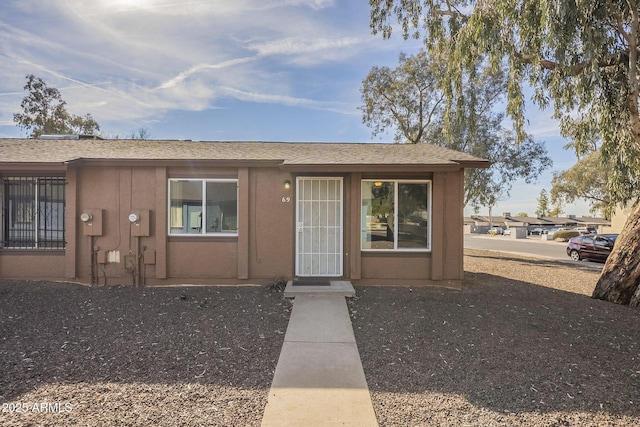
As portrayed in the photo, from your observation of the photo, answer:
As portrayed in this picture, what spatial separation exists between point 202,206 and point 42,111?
2223cm

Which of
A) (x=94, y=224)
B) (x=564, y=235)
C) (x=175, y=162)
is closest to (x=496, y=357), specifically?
(x=175, y=162)

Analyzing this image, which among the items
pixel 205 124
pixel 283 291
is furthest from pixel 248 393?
pixel 205 124

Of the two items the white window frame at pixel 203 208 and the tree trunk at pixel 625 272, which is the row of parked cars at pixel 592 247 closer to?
the tree trunk at pixel 625 272

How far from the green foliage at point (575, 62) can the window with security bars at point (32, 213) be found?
9905 millimetres

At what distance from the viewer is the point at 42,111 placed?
72.9 feet

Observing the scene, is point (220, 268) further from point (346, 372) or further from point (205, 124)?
point (205, 124)

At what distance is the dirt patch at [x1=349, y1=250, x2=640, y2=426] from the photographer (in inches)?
126

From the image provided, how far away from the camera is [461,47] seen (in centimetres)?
766

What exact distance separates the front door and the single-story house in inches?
0.9

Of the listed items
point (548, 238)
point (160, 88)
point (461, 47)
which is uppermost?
point (160, 88)

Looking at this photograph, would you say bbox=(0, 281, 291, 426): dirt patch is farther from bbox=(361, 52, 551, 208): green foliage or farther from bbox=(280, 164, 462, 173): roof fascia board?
bbox=(361, 52, 551, 208): green foliage

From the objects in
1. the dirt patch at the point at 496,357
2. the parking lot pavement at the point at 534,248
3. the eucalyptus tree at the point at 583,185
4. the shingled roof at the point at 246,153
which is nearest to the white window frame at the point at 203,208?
the shingled roof at the point at 246,153

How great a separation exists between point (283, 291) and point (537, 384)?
4563 millimetres

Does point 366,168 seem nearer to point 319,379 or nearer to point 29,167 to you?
point 319,379
